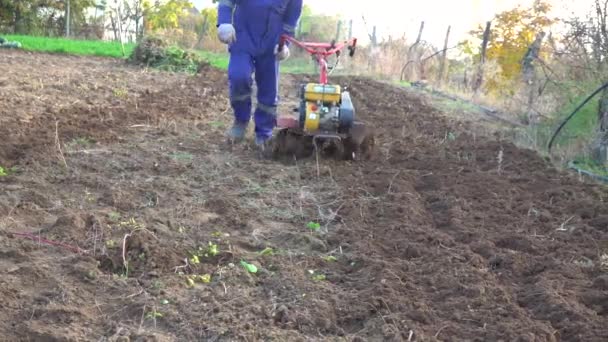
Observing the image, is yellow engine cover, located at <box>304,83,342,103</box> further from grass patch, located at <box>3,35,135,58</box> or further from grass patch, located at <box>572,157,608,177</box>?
grass patch, located at <box>3,35,135,58</box>

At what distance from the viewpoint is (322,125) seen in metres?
5.84

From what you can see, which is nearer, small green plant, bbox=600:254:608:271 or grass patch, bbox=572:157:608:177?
small green plant, bbox=600:254:608:271

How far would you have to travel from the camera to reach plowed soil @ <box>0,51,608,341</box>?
2.95 meters

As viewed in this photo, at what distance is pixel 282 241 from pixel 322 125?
6.52 feet

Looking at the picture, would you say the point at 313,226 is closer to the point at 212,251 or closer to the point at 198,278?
the point at 212,251

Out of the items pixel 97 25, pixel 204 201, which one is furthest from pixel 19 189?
pixel 97 25

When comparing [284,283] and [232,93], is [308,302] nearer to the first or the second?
[284,283]

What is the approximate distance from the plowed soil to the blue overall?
70cm

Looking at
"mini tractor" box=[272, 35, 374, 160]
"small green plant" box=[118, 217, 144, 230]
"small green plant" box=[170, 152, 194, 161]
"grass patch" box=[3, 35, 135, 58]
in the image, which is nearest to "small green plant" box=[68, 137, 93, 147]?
"small green plant" box=[170, 152, 194, 161]

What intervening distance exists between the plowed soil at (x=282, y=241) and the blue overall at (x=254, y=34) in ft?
2.29

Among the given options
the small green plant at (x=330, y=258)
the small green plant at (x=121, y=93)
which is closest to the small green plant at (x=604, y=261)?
the small green plant at (x=330, y=258)

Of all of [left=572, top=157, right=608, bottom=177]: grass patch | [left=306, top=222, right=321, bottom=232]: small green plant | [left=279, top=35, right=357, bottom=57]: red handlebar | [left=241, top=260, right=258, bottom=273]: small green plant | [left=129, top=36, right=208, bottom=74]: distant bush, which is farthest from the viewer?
[left=129, top=36, right=208, bottom=74]: distant bush

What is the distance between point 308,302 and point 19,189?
235 centimetres

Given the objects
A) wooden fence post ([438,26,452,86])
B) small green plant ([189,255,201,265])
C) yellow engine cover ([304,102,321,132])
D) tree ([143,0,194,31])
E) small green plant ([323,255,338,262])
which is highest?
tree ([143,0,194,31])
